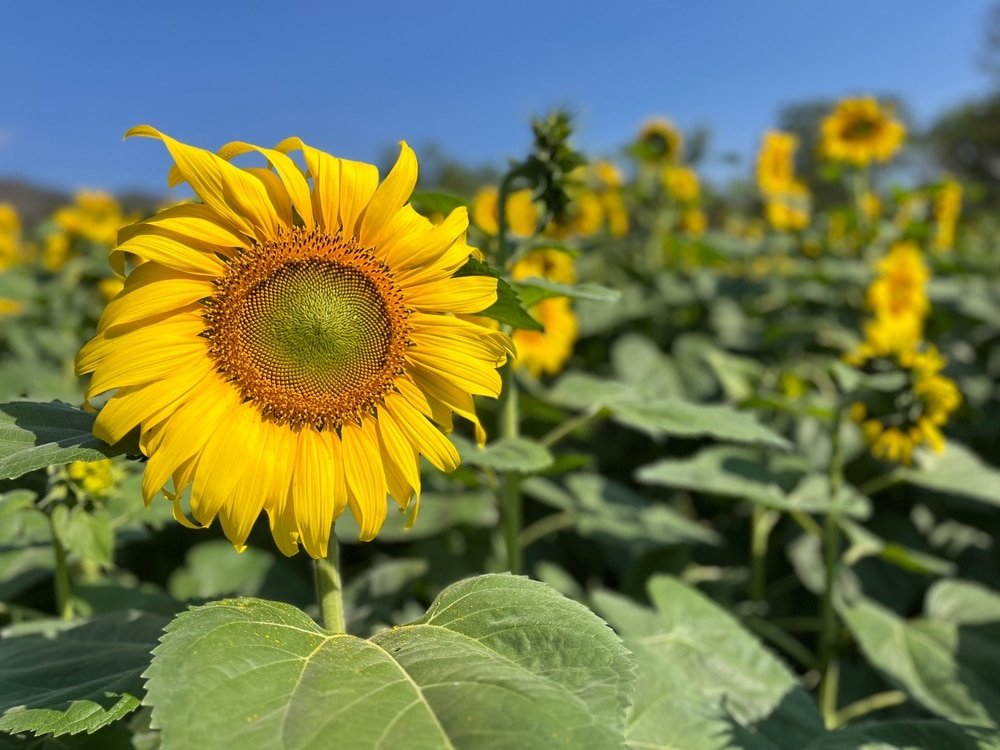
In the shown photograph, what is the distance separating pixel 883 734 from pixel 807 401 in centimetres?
146

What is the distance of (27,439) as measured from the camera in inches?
43.4

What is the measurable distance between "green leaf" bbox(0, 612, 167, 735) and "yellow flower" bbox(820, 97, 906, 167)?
17.4 ft

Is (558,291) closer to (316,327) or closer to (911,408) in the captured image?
(316,327)

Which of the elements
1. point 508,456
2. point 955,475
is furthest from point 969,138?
point 508,456

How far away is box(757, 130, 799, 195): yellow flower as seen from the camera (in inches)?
267

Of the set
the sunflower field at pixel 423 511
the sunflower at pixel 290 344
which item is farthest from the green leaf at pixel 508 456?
the sunflower at pixel 290 344

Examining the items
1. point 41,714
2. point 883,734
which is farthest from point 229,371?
point 883,734

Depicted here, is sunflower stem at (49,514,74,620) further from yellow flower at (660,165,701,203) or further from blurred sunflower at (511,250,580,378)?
yellow flower at (660,165,701,203)

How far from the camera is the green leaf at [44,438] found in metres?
1.01

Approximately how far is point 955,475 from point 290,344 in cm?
232

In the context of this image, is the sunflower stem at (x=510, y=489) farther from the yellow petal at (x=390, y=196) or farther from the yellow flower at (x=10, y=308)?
the yellow flower at (x=10, y=308)

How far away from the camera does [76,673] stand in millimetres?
1247

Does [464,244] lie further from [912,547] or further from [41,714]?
[912,547]

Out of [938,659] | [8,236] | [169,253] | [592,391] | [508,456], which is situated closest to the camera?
[169,253]
